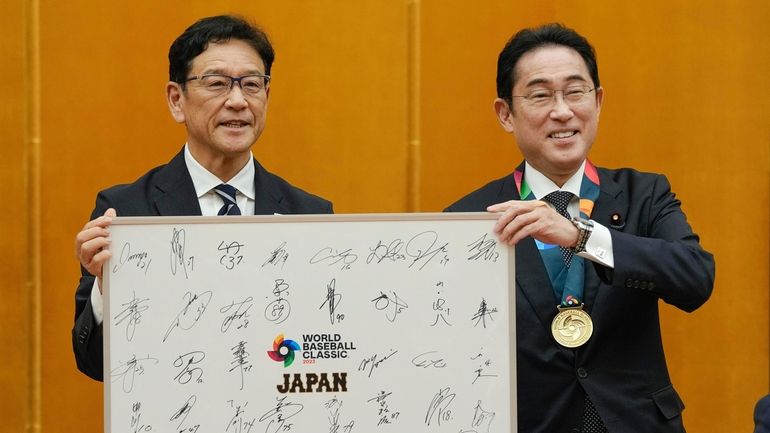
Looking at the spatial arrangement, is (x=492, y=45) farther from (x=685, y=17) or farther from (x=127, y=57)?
(x=127, y=57)

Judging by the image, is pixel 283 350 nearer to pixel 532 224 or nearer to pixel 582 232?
pixel 532 224

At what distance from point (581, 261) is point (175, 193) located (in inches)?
46.8

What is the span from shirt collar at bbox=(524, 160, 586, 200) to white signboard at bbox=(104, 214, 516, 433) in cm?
49

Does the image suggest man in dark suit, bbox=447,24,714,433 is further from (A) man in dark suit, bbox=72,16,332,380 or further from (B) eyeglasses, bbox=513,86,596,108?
(A) man in dark suit, bbox=72,16,332,380

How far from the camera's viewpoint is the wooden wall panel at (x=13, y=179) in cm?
421

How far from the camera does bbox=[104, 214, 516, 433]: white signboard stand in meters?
2.88

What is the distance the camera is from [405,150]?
4.43 m

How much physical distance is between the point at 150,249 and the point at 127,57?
157 cm

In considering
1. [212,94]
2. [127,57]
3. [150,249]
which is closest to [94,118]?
[127,57]
